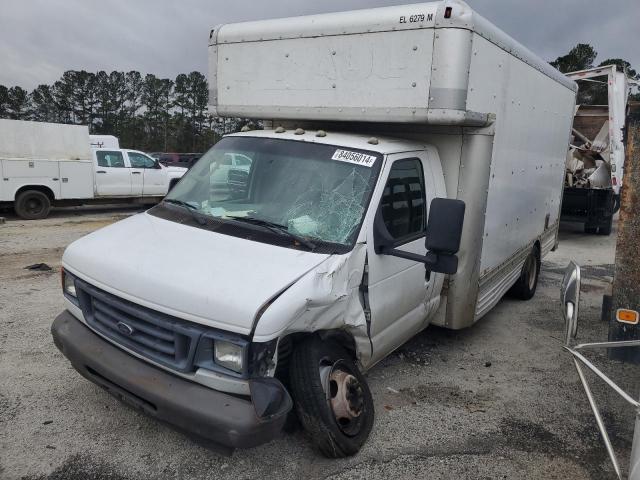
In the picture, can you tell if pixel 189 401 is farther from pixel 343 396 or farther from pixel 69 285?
pixel 69 285

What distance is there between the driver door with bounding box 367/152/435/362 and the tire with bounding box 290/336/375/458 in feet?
1.34

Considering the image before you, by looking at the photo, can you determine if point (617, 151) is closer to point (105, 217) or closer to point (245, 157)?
point (245, 157)

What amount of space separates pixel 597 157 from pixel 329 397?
1205 centimetres

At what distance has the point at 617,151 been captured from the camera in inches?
455

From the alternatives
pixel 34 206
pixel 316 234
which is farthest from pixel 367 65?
pixel 34 206

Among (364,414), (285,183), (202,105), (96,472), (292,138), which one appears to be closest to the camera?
(96,472)

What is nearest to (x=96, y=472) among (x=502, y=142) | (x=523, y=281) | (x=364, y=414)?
(x=364, y=414)

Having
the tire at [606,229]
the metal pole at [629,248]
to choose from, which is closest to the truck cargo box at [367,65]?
the metal pole at [629,248]

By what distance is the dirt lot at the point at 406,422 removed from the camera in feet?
10.5

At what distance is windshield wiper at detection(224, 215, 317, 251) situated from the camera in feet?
10.7

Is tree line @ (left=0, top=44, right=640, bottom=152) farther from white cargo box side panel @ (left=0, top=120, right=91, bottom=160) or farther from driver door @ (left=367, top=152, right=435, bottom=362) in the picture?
driver door @ (left=367, top=152, right=435, bottom=362)

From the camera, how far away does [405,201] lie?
3957mm

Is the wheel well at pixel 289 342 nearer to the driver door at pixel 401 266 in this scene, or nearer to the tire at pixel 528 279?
the driver door at pixel 401 266

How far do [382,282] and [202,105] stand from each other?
52.0 m
